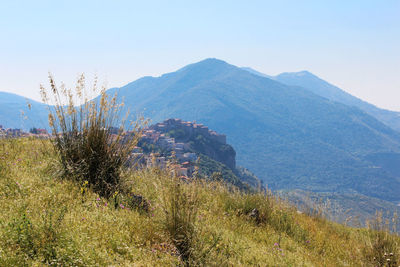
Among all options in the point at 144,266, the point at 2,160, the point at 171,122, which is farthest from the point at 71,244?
the point at 171,122

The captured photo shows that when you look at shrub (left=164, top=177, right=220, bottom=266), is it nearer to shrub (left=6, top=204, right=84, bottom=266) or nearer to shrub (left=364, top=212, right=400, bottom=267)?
shrub (left=6, top=204, right=84, bottom=266)

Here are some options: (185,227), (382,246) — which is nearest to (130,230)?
(185,227)

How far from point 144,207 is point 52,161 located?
6.07 ft

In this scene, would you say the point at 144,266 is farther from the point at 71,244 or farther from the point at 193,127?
the point at 193,127

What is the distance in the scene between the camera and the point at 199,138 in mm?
123625

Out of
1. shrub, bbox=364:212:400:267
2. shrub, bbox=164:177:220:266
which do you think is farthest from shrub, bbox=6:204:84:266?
shrub, bbox=364:212:400:267

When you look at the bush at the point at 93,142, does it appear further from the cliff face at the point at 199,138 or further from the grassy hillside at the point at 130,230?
the cliff face at the point at 199,138

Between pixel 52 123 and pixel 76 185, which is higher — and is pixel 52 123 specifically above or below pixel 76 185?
above

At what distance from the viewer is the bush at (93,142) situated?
480cm

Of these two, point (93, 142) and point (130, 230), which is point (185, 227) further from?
point (93, 142)

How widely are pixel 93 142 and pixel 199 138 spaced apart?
118738mm

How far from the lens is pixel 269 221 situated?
613cm

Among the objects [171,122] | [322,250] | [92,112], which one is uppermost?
[92,112]

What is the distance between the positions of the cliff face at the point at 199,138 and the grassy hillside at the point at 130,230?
107716mm
